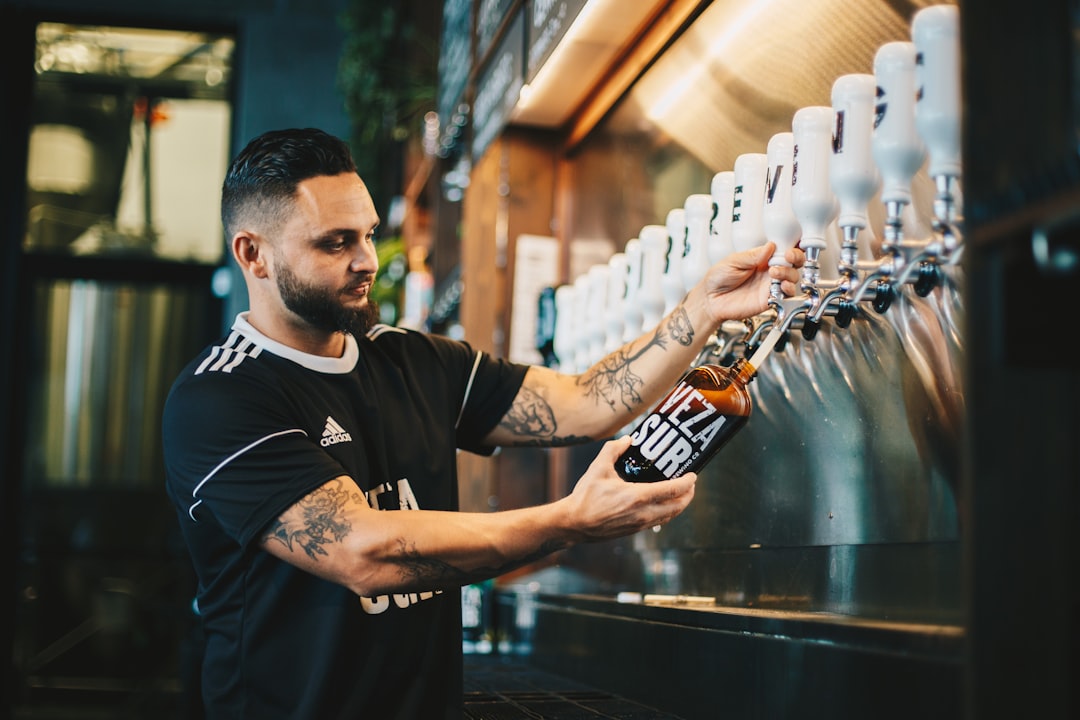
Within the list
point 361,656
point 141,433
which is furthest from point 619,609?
point 141,433

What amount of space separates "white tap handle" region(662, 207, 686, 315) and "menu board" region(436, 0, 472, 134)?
1557 millimetres

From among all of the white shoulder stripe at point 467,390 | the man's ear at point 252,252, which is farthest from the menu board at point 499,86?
the man's ear at point 252,252

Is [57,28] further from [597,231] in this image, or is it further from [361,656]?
[361,656]

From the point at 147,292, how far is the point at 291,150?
598cm

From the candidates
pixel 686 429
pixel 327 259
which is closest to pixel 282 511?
pixel 327 259

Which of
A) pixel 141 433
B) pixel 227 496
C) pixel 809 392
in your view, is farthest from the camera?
pixel 141 433

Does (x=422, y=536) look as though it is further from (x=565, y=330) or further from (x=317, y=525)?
(x=565, y=330)

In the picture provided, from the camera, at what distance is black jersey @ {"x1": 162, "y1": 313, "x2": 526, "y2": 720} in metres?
1.47

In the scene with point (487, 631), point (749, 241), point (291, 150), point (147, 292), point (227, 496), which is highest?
point (147, 292)

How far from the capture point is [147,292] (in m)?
7.27

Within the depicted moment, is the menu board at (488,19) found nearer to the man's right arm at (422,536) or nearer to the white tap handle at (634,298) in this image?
the white tap handle at (634,298)

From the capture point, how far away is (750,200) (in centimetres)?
153

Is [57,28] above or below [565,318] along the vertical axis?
above

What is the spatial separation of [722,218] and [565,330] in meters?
0.88
